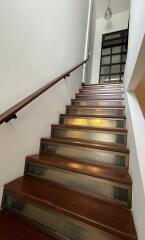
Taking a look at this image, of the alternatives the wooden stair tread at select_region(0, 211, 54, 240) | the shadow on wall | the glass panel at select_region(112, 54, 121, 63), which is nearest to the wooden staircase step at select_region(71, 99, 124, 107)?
the shadow on wall

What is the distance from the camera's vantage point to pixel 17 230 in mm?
1114

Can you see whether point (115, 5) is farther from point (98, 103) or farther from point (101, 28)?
point (98, 103)

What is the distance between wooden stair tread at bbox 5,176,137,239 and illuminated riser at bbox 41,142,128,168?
1.35 feet

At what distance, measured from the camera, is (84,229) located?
105cm

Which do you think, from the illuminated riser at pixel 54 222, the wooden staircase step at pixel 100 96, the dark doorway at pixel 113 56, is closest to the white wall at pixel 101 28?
the dark doorway at pixel 113 56

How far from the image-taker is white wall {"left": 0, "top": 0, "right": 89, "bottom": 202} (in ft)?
4.63

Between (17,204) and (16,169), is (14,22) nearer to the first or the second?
(16,169)

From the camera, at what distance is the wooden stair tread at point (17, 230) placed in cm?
106

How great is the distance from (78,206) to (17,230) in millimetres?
428

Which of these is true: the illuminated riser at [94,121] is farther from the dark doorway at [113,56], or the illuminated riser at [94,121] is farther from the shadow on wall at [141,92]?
the dark doorway at [113,56]

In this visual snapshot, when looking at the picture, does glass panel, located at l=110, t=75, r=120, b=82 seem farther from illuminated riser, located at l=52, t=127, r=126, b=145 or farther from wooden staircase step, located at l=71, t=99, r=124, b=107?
illuminated riser, located at l=52, t=127, r=126, b=145

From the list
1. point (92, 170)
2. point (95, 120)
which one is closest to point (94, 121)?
point (95, 120)

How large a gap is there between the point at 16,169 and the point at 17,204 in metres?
0.33

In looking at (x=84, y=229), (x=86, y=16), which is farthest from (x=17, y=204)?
(x=86, y=16)
